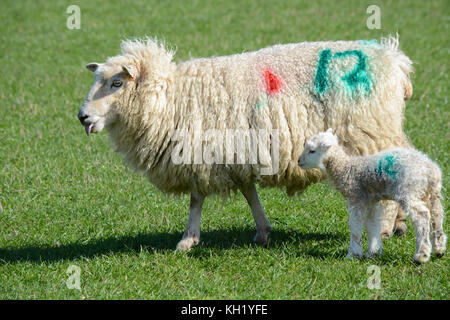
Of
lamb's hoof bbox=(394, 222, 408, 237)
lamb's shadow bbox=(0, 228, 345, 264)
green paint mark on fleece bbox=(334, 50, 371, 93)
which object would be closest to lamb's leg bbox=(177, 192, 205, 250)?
lamb's shadow bbox=(0, 228, 345, 264)

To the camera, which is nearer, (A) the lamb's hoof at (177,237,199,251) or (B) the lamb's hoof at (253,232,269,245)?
(A) the lamb's hoof at (177,237,199,251)

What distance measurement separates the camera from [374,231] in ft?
16.9

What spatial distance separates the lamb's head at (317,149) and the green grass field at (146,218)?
2.59 ft

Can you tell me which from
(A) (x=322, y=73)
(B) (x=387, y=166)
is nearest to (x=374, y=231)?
(B) (x=387, y=166)

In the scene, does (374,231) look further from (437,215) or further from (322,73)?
(322,73)

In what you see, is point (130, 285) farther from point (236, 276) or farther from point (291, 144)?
point (291, 144)

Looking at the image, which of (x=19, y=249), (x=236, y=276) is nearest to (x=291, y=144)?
(x=236, y=276)

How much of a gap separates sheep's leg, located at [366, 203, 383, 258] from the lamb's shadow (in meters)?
0.33

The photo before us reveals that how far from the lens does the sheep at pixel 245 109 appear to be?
5.44 meters

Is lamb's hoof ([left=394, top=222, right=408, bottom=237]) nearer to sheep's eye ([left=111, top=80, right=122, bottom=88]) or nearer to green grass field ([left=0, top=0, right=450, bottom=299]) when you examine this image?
green grass field ([left=0, top=0, right=450, bottom=299])

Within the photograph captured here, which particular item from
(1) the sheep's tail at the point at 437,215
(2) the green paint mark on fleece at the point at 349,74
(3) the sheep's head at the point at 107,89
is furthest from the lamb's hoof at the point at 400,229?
(3) the sheep's head at the point at 107,89

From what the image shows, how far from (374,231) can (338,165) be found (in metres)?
0.60

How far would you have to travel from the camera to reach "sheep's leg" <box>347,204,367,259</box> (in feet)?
16.5

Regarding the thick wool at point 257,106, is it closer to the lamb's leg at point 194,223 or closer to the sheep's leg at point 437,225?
the lamb's leg at point 194,223
